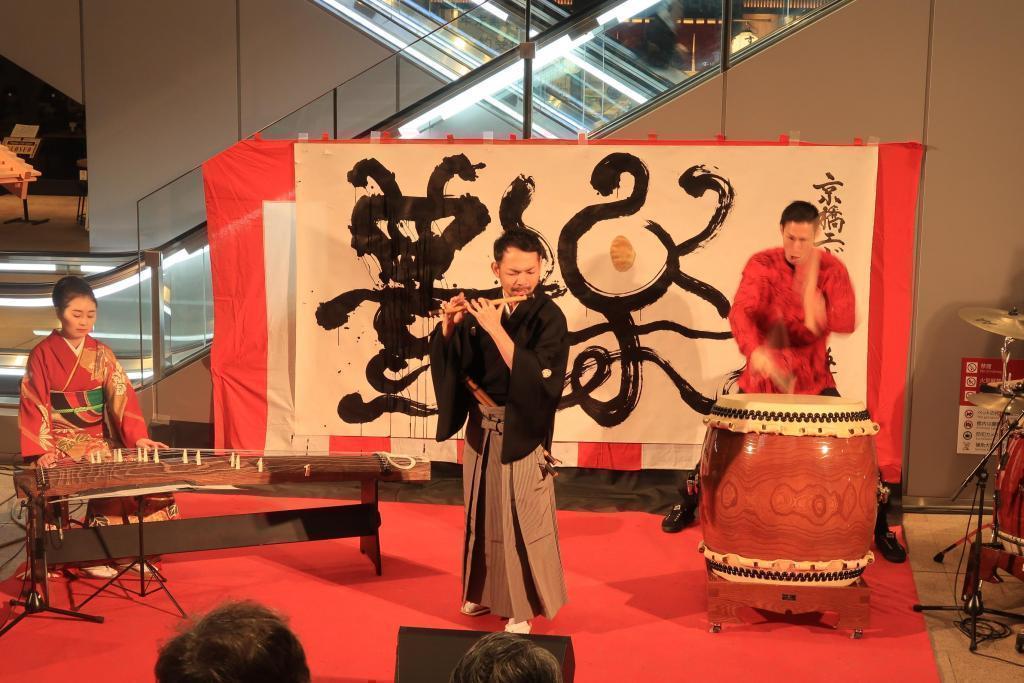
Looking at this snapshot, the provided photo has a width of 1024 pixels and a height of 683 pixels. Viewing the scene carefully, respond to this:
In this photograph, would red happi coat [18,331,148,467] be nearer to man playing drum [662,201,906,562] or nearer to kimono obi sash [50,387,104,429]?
kimono obi sash [50,387,104,429]

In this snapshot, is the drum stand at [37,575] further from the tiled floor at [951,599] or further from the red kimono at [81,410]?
the tiled floor at [951,599]

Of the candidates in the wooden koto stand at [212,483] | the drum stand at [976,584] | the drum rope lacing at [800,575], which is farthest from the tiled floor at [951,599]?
the wooden koto stand at [212,483]

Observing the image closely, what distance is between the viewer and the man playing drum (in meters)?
5.23

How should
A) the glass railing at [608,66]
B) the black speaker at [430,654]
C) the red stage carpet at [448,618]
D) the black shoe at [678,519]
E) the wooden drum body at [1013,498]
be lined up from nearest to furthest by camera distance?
the black speaker at [430,654]
the red stage carpet at [448,618]
the wooden drum body at [1013,498]
the black shoe at [678,519]
the glass railing at [608,66]

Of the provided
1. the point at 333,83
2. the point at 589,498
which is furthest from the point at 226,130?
the point at 589,498

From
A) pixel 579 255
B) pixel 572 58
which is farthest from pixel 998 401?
pixel 572 58

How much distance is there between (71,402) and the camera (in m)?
4.46

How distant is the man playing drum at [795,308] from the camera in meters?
5.23

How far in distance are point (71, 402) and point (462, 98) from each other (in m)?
2.71

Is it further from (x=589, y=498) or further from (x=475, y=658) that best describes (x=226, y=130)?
(x=475, y=658)

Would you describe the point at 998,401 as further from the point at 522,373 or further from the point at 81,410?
the point at 81,410

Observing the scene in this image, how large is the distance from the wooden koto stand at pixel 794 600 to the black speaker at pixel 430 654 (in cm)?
171

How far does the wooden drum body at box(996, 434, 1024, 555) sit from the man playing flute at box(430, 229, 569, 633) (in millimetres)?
1818

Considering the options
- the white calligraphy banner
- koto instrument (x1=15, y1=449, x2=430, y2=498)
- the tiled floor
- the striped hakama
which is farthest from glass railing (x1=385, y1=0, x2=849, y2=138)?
the tiled floor
